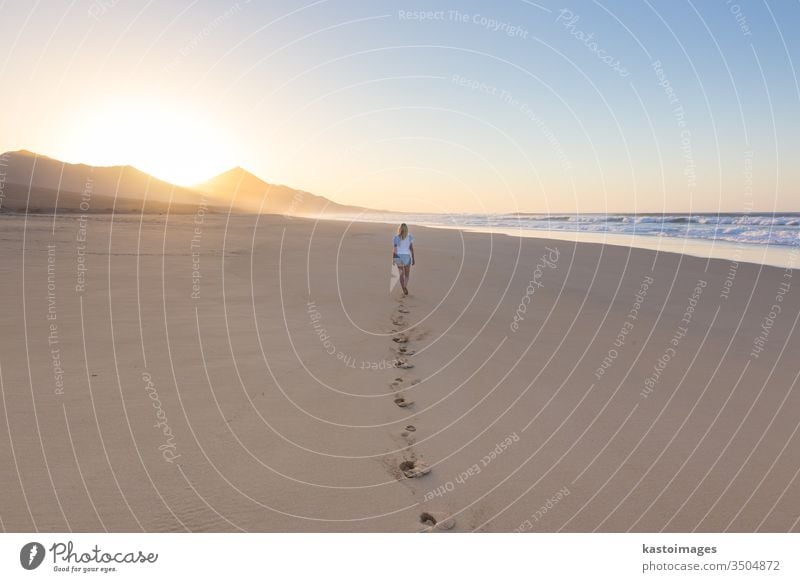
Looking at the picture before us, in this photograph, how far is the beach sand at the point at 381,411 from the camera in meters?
4.27

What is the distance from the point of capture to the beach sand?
4.27 m

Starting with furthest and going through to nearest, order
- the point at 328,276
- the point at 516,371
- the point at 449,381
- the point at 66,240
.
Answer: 1. the point at 66,240
2. the point at 328,276
3. the point at 516,371
4. the point at 449,381

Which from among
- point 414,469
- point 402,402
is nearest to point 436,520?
point 414,469

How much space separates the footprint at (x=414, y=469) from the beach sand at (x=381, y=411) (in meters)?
0.02

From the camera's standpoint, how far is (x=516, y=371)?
792cm

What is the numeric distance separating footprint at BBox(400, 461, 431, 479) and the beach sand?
0.02 metres

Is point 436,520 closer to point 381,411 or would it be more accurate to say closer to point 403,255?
point 381,411

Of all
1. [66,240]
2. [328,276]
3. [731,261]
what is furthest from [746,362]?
[66,240]

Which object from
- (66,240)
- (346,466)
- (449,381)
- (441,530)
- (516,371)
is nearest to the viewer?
(441,530)

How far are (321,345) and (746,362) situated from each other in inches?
284

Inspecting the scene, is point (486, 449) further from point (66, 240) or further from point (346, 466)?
point (66, 240)

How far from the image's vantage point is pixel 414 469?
4.86 m

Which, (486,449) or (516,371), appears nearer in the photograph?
(486,449)

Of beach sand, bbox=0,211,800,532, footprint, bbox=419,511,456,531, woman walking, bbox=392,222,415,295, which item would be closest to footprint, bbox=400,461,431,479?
beach sand, bbox=0,211,800,532
